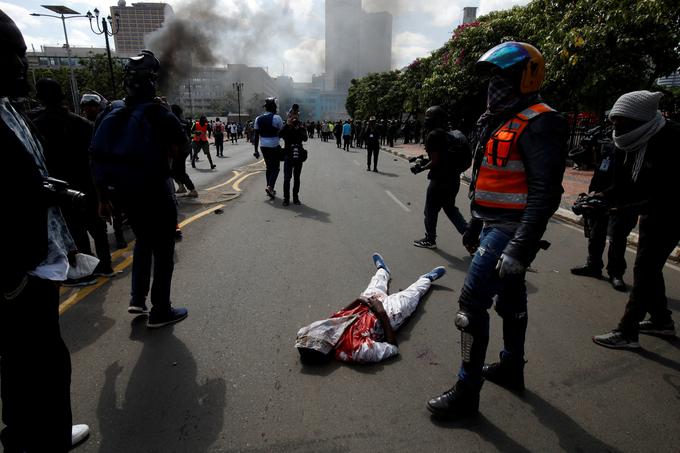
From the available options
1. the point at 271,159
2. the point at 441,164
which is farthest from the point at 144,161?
Answer: the point at 271,159

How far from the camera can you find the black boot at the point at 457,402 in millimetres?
2350

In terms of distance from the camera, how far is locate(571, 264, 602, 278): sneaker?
478 cm

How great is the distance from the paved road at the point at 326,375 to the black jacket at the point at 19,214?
3.63 ft

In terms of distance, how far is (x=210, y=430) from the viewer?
2.26m

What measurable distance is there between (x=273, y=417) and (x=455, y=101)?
20662 mm

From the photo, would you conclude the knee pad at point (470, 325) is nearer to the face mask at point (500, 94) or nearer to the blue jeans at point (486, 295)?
the blue jeans at point (486, 295)

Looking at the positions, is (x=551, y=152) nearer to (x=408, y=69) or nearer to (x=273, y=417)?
(x=273, y=417)

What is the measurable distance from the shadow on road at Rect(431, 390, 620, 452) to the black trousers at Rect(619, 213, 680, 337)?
120cm

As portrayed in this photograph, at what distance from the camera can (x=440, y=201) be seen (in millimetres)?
5555

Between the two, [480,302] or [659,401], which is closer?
[480,302]

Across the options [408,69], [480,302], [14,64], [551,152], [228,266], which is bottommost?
[228,266]

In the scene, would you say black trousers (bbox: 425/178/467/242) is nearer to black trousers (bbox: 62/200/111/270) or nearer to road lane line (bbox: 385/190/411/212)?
road lane line (bbox: 385/190/411/212)

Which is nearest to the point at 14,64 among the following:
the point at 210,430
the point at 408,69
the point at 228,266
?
the point at 210,430

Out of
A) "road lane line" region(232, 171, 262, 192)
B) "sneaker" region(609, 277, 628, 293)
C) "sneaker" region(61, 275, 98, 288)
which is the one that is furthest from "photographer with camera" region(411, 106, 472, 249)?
"road lane line" region(232, 171, 262, 192)
